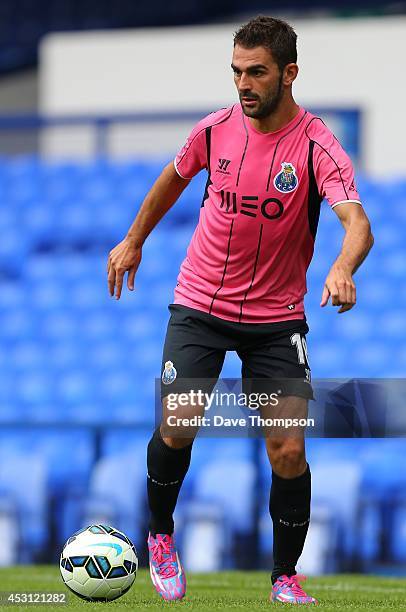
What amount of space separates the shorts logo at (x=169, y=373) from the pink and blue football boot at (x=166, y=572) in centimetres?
59

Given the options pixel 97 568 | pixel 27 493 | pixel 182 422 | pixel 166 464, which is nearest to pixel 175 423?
pixel 182 422

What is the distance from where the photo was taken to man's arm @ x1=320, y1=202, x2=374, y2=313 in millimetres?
4016

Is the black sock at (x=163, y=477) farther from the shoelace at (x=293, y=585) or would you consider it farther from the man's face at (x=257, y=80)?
the man's face at (x=257, y=80)

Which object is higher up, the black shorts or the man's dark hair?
the man's dark hair

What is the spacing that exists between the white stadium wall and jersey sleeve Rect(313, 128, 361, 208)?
6886 mm

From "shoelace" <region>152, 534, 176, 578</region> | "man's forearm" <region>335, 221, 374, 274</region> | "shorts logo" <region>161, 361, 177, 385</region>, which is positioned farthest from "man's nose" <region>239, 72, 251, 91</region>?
"shoelace" <region>152, 534, 176, 578</region>

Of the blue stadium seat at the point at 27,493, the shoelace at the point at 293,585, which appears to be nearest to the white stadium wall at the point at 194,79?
the blue stadium seat at the point at 27,493

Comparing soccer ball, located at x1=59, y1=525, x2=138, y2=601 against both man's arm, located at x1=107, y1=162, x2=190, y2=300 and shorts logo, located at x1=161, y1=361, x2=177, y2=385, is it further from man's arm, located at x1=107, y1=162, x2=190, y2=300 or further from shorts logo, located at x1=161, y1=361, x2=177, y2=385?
man's arm, located at x1=107, y1=162, x2=190, y2=300

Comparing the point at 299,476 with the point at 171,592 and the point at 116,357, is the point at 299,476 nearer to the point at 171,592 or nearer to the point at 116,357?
the point at 171,592

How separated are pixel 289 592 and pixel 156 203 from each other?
150cm

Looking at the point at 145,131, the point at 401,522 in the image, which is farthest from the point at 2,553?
the point at 145,131

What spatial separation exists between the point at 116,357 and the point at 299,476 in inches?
251

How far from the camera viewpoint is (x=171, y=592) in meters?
4.72

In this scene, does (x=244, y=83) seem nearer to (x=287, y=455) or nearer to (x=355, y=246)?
(x=355, y=246)
